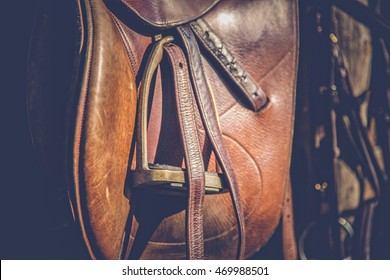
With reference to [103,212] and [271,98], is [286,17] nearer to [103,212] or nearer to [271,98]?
[271,98]

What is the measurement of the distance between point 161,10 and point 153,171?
0.81 ft

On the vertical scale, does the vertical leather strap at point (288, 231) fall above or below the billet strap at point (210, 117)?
below

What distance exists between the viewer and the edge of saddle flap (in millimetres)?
512

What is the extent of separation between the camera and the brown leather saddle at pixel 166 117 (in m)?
0.44

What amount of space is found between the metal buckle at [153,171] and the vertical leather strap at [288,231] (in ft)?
0.91

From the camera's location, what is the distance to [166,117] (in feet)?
1.77

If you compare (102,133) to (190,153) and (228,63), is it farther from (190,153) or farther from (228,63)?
(228,63)

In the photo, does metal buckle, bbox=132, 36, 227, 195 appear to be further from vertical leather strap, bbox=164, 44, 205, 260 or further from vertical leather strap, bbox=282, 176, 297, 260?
vertical leather strap, bbox=282, 176, 297, 260

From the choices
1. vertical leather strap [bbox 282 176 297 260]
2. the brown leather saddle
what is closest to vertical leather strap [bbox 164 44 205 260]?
the brown leather saddle

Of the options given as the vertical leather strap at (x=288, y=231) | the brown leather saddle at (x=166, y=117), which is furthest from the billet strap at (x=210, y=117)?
the vertical leather strap at (x=288, y=231)

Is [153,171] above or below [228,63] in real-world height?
below

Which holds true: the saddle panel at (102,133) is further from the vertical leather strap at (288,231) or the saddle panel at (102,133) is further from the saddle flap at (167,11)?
the vertical leather strap at (288,231)

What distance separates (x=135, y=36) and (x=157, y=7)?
0.05m

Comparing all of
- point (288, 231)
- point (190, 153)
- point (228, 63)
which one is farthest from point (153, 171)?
point (288, 231)
